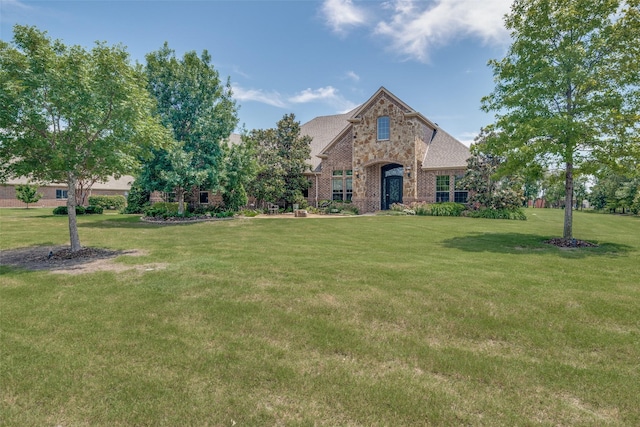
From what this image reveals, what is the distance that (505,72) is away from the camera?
12.6 meters

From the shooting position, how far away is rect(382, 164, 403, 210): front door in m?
27.9

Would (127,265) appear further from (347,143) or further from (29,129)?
(347,143)

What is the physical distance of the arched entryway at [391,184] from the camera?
91.5 ft

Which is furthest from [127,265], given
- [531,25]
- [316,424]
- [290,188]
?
[290,188]

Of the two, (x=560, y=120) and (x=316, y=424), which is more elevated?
(x=560, y=120)

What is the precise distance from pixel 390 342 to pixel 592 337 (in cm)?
270

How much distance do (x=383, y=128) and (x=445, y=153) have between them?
5178 mm

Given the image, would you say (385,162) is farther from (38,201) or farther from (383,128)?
(38,201)

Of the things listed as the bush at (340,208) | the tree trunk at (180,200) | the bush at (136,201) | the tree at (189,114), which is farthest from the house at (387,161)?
the bush at (136,201)

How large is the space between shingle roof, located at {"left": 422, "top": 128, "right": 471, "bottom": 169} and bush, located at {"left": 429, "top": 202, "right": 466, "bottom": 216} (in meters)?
2.91

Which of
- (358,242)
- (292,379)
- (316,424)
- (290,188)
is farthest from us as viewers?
(290,188)

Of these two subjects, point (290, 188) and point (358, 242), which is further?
point (290, 188)

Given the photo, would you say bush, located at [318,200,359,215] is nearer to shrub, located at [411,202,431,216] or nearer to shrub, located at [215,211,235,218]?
shrub, located at [411,202,431,216]

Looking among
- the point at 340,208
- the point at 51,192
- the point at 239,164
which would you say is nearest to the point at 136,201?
the point at 239,164
